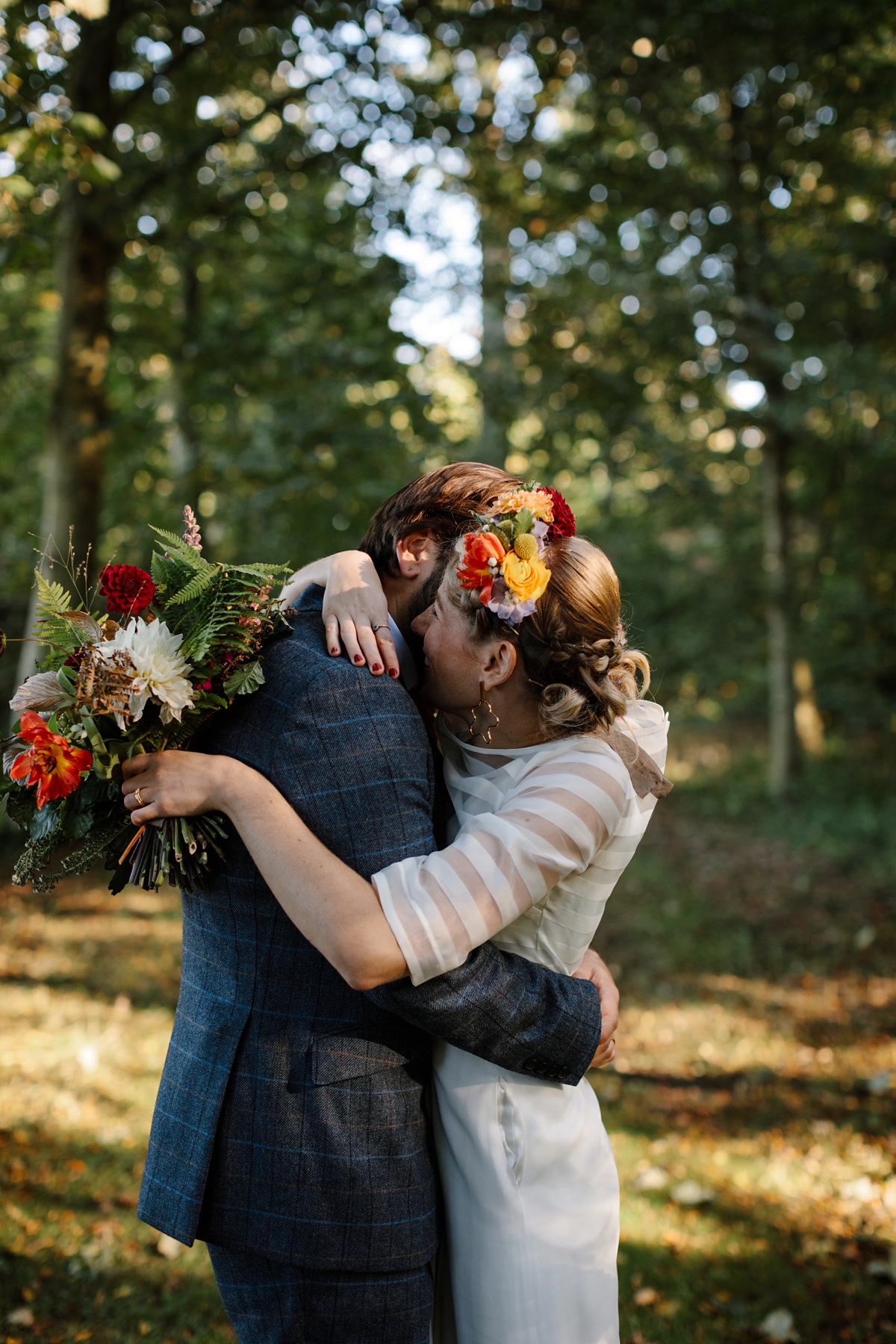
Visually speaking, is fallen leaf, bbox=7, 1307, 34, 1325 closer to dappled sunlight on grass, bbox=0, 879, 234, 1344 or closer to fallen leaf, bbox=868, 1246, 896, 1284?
dappled sunlight on grass, bbox=0, 879, 234, 1344

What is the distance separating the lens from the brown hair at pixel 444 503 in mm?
2129

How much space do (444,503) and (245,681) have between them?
72cm

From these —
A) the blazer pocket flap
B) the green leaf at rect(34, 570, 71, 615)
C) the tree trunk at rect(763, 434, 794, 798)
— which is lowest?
the blazer pocket flap

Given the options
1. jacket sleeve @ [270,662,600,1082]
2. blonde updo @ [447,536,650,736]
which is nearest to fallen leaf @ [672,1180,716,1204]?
jacket sleeve @ [270,662,600,1082]

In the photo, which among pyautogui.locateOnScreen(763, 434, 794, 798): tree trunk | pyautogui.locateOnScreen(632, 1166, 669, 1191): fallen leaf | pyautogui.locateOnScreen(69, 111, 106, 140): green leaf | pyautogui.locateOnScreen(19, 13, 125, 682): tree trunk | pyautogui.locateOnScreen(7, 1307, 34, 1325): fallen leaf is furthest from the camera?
pyautogui.locateOnScreen(763, 434, 794, 798): tree trunk

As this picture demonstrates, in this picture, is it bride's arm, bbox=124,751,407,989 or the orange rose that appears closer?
bride's arm, bbox=124,751,407,989

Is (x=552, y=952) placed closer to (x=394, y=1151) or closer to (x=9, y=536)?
(x=394, y=1151)

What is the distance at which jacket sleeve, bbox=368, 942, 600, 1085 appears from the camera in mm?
1624

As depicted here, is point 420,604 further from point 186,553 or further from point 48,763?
point 48,763

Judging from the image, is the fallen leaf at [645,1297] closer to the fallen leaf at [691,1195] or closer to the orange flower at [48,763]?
the fallen leaf at [691,1195]

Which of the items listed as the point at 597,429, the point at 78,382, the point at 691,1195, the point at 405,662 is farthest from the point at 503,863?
the point at 597,429

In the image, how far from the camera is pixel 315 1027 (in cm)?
170

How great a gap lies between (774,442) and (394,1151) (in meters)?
11.6

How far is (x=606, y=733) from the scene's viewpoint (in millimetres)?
2031
